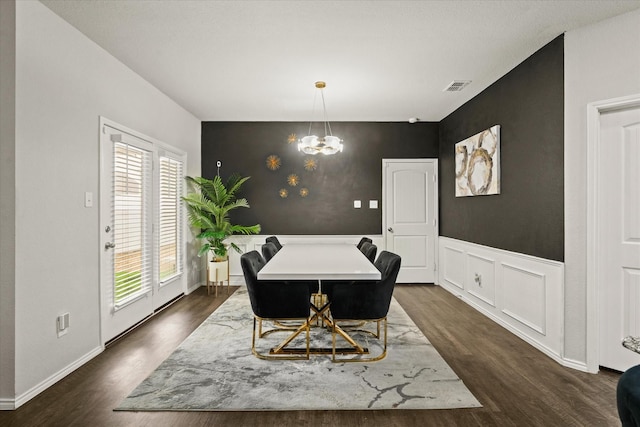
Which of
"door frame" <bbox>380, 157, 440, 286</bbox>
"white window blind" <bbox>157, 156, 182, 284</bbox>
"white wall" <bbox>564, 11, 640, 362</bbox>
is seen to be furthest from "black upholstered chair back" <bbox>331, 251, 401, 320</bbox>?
"door frame" <bbox>380, 157, 440, 286</bbox>

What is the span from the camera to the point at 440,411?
2160 millimetres

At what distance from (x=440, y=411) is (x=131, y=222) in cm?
325

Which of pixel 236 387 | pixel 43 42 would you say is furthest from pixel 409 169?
pixel 43 42

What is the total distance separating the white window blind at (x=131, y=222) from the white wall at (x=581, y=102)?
3.91m

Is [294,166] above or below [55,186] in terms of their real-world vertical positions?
above

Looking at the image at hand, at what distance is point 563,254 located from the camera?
287cm

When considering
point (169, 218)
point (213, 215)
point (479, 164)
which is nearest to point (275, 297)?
point (169, 218)

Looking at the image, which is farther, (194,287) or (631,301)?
(194,287)

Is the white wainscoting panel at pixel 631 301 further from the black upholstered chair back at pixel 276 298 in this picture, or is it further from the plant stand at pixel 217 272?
the plant stand at pixel 217 272

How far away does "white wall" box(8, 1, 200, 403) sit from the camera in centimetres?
230

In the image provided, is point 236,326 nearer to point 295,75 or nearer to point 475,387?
point 475,387

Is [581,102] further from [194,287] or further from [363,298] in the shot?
[194,287]

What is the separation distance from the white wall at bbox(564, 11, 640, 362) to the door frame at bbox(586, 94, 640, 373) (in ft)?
0.11

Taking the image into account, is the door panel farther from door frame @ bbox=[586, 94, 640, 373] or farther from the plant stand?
door frame @ bbox=[586, 94, 640, 373]
